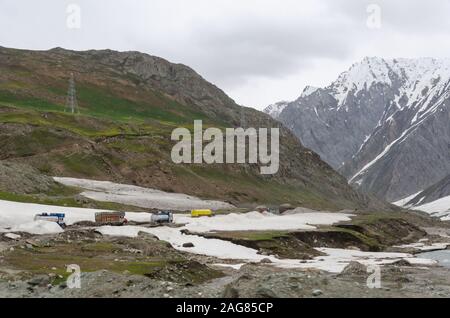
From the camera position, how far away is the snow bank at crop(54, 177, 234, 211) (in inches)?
4528

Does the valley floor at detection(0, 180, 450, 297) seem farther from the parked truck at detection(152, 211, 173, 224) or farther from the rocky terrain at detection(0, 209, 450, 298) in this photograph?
the parked truck at detection(152, 211, 173, 224)

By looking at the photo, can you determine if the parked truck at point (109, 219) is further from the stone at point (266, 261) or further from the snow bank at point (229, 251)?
the stone at point (266, 261)

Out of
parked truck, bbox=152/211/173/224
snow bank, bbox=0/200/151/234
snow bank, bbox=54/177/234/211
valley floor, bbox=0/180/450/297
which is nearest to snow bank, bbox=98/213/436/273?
valley floor, bbox=0/180/450/297

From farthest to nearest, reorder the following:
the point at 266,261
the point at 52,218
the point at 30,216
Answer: the point at 30,216
the point at 52,218
the point at 266,261

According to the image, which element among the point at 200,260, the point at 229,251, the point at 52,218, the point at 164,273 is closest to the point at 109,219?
the point at 52,218

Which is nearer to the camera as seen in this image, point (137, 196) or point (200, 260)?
point (200, 260)

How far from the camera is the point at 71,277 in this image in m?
35.6

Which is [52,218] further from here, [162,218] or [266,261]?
[266,261]

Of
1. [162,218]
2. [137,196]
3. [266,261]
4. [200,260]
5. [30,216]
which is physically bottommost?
[266,261]

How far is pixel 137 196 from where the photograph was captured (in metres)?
124

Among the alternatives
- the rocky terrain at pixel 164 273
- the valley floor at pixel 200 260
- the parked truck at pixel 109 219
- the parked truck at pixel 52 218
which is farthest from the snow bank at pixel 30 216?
the parked truck at pixel 109 219

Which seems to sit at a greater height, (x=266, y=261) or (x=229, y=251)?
(x=229, y=251)
